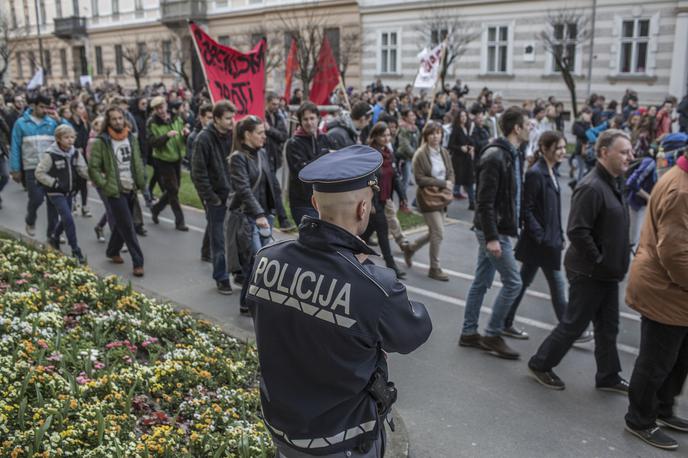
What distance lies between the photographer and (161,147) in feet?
34.4

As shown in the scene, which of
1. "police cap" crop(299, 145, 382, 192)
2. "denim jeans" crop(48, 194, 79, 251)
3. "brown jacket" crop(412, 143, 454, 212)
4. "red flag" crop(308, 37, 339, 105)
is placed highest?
"red flag" crop(308, 37, 339, 105)

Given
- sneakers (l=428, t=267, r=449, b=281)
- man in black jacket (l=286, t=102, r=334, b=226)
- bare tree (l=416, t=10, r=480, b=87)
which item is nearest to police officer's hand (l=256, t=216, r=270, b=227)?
man in black jacket (l=286, t=102, r=334, b=226)

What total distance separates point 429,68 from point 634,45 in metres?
15.3

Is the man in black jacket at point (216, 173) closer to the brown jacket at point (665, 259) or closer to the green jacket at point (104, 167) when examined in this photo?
the green jacket at point (104, 167)

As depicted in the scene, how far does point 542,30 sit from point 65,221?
939 inches

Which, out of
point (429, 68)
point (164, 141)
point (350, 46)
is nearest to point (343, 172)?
point (164, 141)

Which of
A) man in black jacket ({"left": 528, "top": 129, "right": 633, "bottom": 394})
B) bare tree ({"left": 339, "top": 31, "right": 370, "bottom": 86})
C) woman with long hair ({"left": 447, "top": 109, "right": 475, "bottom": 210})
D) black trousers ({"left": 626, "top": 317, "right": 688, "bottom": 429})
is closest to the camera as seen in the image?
black trousers ({"left": 626, "top": 317, "right": 688, "bottom": 429})

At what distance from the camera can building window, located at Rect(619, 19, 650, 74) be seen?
82.7ft

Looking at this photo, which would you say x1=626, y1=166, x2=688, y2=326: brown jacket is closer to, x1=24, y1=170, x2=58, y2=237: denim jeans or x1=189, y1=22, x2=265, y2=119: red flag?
x1=189, y1=22, x2=265, y2=119: red flag

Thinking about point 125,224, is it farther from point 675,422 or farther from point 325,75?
point 325,75

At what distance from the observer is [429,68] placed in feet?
44.8

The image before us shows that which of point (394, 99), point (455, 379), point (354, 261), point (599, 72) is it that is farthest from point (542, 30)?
point (354, 261)

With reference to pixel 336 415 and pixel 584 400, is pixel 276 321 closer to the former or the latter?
pixel 336 415

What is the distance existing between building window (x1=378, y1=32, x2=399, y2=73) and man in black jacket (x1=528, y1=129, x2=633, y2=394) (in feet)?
96.3
